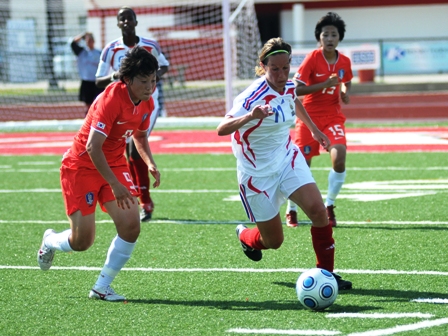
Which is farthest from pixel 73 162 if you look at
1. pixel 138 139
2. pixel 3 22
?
pixel 3 22

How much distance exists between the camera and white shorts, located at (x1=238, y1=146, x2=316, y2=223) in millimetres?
5738

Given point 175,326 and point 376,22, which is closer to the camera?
point 175,326

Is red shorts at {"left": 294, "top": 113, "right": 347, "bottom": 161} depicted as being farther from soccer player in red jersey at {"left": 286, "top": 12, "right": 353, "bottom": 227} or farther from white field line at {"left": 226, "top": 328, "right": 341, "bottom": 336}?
white field line at {"left": 226, "top": 328, "right": 341, "bottom": 336}

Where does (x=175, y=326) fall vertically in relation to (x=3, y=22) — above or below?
below

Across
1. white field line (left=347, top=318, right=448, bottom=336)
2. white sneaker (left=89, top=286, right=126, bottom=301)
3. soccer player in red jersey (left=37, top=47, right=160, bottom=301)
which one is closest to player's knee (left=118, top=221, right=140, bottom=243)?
soccer player in red jersey (left=37, top=47, right=160, bottom=301)

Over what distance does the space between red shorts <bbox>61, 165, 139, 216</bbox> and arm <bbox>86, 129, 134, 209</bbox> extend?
34cm

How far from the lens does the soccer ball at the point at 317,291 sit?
520 centimetres

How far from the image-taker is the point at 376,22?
40125 mm

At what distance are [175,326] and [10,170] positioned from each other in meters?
8.88

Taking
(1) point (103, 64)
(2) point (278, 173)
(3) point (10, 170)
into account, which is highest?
(1) point (103, 64)

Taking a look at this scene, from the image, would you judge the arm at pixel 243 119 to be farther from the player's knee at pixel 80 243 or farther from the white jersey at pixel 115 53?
the white jersey at pixel 115 53

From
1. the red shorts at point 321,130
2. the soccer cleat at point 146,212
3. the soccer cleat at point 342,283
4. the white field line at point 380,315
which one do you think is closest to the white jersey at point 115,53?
the soccer cleat at point 146,212

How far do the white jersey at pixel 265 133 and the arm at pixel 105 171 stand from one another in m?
0.93

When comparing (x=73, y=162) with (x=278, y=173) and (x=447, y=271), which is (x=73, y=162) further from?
(x=447, y=271)
